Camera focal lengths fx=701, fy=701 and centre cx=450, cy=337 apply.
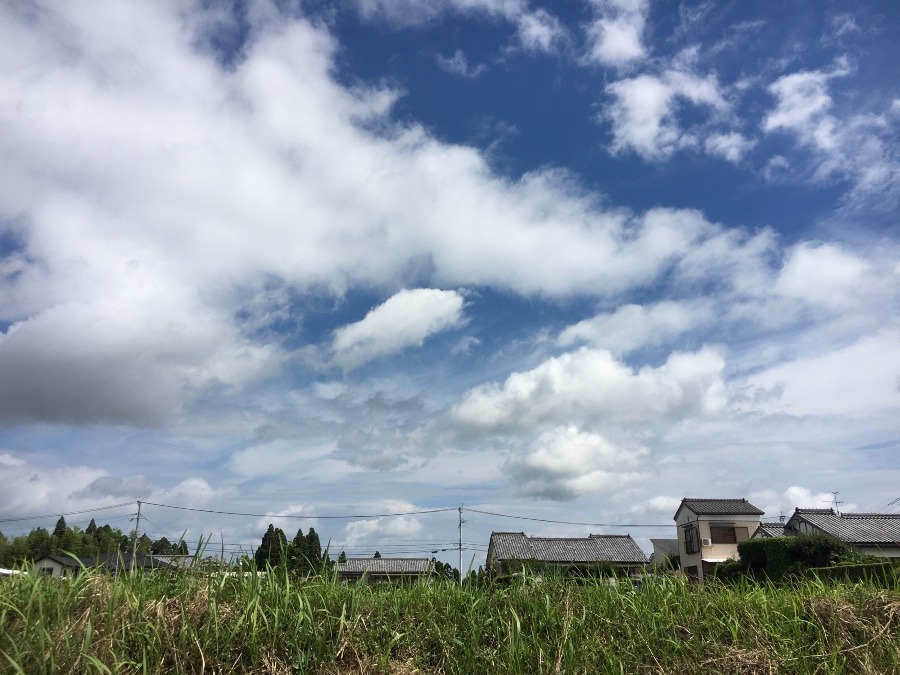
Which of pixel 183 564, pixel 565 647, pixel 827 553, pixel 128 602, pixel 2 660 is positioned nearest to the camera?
pixel 2 660

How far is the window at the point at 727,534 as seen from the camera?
4125 centimetres

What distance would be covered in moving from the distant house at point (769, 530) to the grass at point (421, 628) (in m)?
39.4

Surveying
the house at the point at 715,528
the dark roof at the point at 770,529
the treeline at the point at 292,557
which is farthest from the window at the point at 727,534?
the treeline at the point at 292,557

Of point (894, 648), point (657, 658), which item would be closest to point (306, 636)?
point (657, 658)

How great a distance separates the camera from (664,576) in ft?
18.2

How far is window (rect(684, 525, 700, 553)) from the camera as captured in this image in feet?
135

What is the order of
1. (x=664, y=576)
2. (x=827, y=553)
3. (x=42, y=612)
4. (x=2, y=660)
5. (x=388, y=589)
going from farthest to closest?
(x=827, y=553), (x=664, y=576), (x=388, y=589), (x=42, y=612), (x=2, y=660)

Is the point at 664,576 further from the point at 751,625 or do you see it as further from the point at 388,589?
the point at 388,589

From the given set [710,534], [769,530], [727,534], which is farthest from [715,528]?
[769,530]

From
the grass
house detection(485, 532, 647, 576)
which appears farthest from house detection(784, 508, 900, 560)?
the grass

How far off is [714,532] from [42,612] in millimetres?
42886

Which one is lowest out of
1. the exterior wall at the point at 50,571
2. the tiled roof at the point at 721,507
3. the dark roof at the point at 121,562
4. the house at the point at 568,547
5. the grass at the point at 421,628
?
the grass at the point at 421,628

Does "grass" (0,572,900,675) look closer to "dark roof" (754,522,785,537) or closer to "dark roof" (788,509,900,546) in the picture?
"dark roof" (788,509,900,546)

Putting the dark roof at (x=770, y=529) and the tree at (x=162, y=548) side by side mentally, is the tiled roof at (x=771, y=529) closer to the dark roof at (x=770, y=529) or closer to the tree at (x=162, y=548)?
the dark roof at (x=770, y=529)
